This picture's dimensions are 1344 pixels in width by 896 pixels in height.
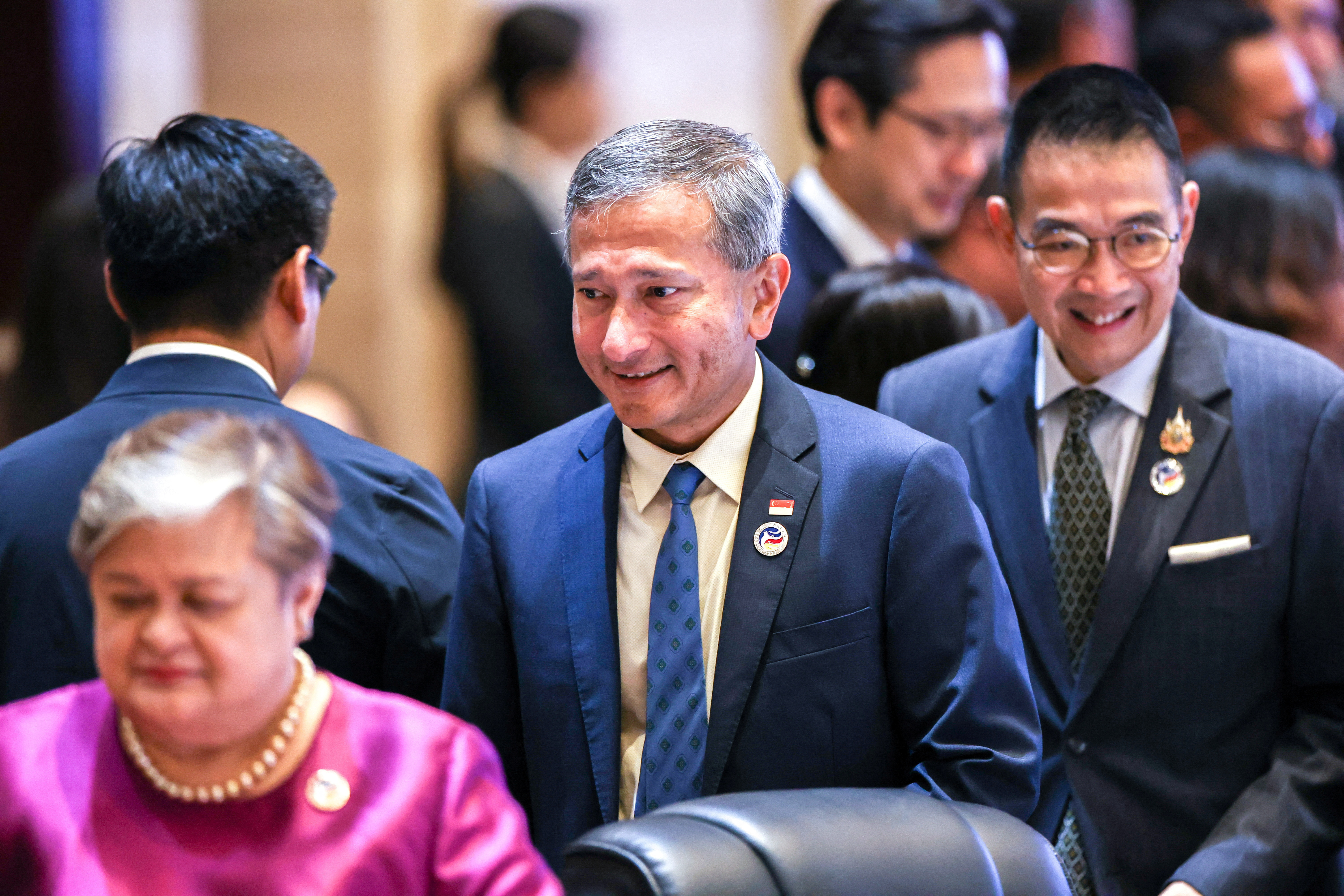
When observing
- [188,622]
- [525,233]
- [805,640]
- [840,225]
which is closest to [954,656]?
[805,640]

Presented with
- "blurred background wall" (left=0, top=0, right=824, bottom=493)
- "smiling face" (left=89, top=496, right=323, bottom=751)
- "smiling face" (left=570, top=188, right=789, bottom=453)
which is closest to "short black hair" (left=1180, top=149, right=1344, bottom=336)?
"smiling face" (left=570, top=188, right=789, bottom=453)

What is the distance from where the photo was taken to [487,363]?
17.0 ft

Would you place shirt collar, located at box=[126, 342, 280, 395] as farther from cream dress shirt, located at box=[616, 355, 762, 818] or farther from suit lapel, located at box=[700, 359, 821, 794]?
suit lapel, located at box=[700, 359, 821, 794]

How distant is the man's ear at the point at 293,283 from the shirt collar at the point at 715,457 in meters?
0.63

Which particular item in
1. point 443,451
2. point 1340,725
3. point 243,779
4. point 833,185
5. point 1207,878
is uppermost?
point 833,185

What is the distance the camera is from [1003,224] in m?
2.82

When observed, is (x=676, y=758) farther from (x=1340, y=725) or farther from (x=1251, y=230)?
(x=1251, y=230)

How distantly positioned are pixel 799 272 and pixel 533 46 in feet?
6.41

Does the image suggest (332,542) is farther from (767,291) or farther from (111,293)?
(767,291)

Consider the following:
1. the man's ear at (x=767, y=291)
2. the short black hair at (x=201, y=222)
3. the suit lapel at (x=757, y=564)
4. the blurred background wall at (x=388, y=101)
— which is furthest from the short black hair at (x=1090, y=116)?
the blurred background wall at (x=388, y=101)

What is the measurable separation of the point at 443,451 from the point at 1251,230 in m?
4.21

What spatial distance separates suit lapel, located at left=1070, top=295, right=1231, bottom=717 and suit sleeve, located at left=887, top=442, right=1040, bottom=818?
382mm

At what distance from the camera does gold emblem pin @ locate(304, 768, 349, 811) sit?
66.6 inches

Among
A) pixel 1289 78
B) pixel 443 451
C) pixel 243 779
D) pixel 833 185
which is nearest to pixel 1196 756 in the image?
pixel 243 779
